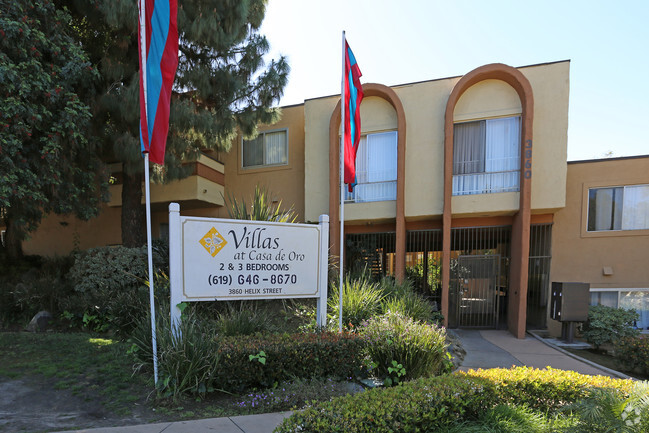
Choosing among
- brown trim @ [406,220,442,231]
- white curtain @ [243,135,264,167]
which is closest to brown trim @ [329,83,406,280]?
brown trim @ [406,220,442,231]

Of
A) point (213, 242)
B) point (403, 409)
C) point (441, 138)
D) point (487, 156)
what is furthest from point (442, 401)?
point (487, 156)

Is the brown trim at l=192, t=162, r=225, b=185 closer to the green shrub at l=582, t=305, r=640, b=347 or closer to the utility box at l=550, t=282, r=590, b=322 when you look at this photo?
the utility box at l=550, t=282, r=590, b=322

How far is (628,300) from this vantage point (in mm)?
10328

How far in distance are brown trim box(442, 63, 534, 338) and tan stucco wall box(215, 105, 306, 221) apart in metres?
5.00

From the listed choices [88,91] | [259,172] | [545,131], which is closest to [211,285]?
[88,91]

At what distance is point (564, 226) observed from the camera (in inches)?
419

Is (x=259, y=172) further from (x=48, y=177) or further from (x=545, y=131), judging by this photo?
(x=545, y=131)

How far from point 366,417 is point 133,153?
321 inches

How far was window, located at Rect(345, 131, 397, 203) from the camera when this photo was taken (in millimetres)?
11211

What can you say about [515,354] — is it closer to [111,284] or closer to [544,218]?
[544,218]

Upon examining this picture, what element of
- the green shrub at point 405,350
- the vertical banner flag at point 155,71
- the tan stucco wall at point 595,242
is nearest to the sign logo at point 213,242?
the vertical banner flag at point 155,71

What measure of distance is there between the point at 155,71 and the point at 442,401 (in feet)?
17.2

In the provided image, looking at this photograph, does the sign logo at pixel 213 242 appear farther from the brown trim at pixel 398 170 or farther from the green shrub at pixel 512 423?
the brown trim at pixel 398 170

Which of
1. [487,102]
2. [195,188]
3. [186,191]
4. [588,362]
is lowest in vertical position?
[588,362]
